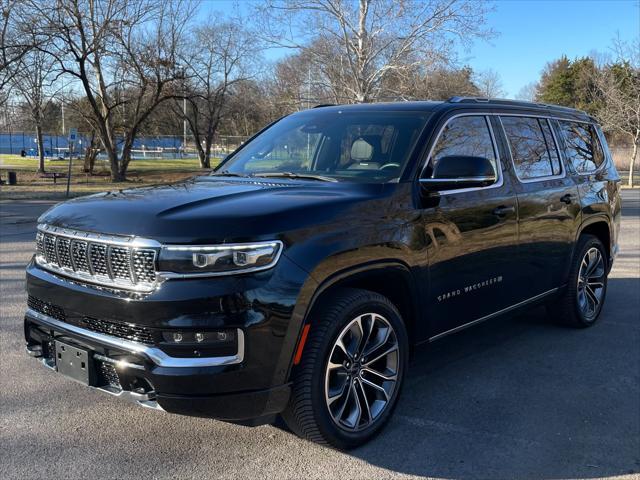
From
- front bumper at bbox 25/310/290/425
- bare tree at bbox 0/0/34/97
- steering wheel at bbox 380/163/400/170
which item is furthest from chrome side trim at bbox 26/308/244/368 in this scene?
bare tree at bbox 0/0/34/97

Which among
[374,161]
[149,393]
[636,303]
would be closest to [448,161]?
[374,161]

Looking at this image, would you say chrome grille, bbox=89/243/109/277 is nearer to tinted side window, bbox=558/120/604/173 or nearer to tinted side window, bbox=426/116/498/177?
tinted side window, bbox=426/116/498/177

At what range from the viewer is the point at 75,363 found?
3.14 meters

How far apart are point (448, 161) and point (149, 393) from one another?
2.26 meters

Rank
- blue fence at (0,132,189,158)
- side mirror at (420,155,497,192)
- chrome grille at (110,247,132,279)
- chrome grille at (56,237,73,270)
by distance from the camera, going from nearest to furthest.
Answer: chrome grille at (110,247,132,279), chrome grille at (56,237,73,270), side mirror at (420,155,497,192), blue fence at (0,132,189,158)

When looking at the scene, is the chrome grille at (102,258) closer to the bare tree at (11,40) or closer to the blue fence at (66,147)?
the bare tree at (11,40)

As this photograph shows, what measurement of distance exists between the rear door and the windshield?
111 centimetres

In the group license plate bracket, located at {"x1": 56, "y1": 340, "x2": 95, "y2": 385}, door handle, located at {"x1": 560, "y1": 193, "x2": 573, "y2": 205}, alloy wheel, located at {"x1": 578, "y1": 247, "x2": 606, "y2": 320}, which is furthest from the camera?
alloy wheel, located at {"x1": 578, "y1": 247, "x2": 606, "y2": 320}

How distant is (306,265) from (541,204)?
2696mm

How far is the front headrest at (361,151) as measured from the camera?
13.7 ft

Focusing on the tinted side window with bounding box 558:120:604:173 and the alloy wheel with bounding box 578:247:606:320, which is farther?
the alloy wheel with bounding box 578:247:606:320

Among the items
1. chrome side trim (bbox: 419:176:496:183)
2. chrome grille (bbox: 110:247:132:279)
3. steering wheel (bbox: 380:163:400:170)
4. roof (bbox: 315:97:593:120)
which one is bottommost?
chrome grille (bbox: 110:247:132:279)

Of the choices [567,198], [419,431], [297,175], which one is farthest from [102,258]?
[567,198]

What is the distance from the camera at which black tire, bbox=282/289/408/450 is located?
3.12 metres
